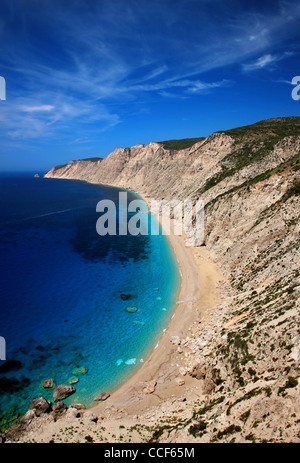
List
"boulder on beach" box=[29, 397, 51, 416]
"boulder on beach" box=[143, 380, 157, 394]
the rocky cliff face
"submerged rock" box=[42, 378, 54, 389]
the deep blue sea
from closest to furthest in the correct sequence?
the rocky cliff face → "boulder on beach" box=[29, 397, 51, 416] → "boulder on beach" box=[143, 380, 157, 394] → "submerged rock" box=[42, 378, 54, 389] → the deep blue sea

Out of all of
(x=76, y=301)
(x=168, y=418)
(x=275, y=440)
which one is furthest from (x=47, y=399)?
(x=275, y=440)

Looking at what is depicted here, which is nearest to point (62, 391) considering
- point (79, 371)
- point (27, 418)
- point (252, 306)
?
point (79, 371)

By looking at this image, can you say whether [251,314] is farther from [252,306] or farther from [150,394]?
[150,394]

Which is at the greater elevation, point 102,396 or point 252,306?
point 252,306

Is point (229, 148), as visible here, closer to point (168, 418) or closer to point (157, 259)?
point (157, 259)

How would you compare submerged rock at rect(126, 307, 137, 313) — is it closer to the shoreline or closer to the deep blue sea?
the deep blue sea

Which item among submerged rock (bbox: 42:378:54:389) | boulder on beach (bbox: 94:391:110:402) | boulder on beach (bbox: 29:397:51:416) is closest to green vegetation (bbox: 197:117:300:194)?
boulder on beach (bbox: 94:391:110:402)

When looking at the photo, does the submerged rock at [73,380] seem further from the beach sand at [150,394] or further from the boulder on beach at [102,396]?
the beach sand at [150,394]
